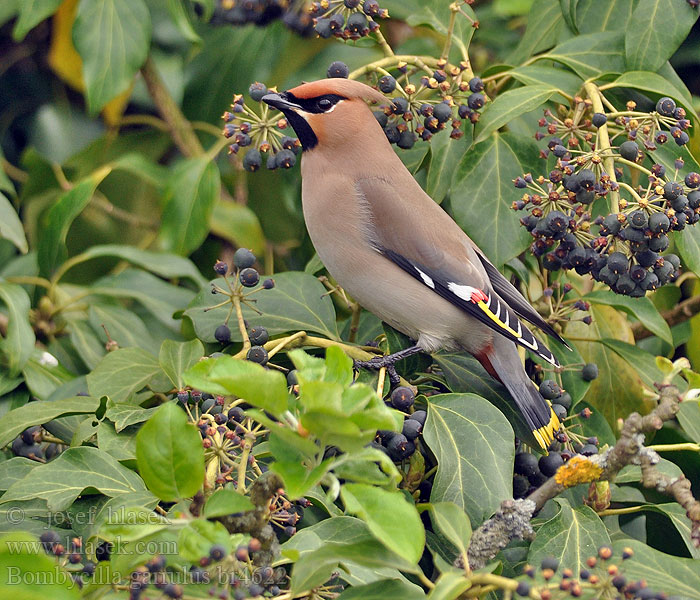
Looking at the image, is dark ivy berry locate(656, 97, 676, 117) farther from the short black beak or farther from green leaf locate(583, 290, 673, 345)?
the short black beak

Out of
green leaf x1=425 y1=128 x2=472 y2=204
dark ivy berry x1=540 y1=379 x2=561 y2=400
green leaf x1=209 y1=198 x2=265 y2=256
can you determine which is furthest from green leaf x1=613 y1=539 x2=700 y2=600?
green leaf x1=209 y1=198 x2=265 y2=256

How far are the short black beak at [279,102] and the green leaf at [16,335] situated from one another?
85 cm

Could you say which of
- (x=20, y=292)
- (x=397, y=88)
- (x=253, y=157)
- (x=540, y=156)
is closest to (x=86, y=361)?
(x=20, y=292)

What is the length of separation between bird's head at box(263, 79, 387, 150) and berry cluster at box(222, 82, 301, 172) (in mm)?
60

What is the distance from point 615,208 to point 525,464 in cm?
63

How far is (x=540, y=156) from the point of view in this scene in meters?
2.50

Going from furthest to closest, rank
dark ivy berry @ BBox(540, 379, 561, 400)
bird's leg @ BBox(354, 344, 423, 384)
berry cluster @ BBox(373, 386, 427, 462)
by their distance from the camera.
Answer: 1. dark ivy berry @ BBox(540, 379, 561, 400)
2. bird's leg @ BBox(354, 344, 423, 384)
3. berry cluster @ BBox(373, 386, 427, 462)

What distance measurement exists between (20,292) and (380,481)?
5.12 ft

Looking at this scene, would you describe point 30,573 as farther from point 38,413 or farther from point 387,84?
point 387,84

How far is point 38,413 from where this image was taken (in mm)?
2074

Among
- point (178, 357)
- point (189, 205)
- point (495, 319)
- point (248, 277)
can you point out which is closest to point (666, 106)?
point (495, 319)

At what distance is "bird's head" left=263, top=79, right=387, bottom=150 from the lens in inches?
100

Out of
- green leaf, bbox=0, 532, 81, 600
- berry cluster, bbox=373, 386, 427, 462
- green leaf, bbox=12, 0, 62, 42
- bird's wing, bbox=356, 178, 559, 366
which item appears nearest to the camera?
green leaf, bbox=0, 532, 81, 600

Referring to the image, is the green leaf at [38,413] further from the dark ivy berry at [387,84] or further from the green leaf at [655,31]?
the green leaf at [655,31]
